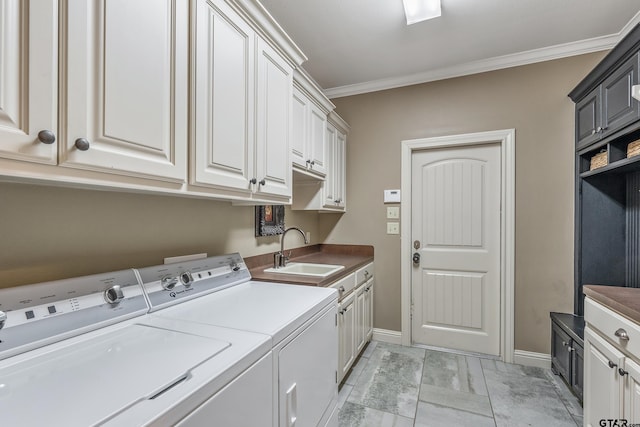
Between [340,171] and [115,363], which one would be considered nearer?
[115,363]

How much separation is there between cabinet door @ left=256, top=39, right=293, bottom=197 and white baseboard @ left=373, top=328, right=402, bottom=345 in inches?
76.1

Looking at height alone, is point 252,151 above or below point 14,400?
above

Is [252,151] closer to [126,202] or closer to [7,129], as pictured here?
[126,202]

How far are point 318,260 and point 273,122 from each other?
4.62 ft

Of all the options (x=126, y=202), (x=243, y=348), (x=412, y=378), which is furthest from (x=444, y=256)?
(x=126, y=202)

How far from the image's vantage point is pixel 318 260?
2.60 metres

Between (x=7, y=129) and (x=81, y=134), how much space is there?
5.5 inches

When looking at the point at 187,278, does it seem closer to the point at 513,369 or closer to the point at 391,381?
the point at 391,381

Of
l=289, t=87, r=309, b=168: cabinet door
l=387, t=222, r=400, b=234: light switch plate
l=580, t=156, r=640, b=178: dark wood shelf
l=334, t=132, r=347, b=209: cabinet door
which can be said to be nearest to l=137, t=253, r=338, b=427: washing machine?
l=289, t=87, r=309, b=168: cabinet door

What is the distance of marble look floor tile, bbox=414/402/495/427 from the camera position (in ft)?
5.65

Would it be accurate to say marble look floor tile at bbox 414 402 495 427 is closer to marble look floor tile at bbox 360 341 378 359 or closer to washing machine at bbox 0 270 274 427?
marble look floor tile at bbox 360 341 378 359

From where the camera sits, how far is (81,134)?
750 mm

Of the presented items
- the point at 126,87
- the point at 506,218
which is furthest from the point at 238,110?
the point at 506,218

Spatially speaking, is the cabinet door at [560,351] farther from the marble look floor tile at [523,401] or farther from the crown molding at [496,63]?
the crown molding at [496,63]
